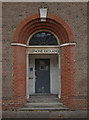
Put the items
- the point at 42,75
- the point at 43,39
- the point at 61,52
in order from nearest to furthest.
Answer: the point at 61,52 < the point at 43,39 < the point at 42,75

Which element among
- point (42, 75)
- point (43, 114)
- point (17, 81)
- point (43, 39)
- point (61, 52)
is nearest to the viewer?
point (43, 114)

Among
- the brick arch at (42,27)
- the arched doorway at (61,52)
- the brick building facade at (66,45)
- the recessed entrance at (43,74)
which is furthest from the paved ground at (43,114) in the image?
the brick arch at (42,27)

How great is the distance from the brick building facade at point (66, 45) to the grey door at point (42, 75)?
152 cm

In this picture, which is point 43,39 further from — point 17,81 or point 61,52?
point 17,81

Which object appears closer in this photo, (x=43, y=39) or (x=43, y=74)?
(x=43, y=39)

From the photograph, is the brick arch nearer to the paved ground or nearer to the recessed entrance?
the recessed entrance

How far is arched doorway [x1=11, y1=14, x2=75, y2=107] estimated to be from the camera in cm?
535

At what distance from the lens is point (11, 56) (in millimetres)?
5355

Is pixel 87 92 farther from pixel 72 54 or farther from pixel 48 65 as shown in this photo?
pixel 48 65

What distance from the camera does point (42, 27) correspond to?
226 inches

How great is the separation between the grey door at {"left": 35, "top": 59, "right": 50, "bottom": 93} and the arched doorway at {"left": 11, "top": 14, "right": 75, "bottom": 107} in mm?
1243

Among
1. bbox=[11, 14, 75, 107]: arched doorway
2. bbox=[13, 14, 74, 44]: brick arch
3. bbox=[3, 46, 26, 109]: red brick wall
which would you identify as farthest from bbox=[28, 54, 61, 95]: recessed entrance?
bbox=[13, 14, 74, 44]: brick arch

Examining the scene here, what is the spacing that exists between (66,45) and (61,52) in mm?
447

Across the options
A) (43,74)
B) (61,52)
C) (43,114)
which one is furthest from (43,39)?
(43,114)
